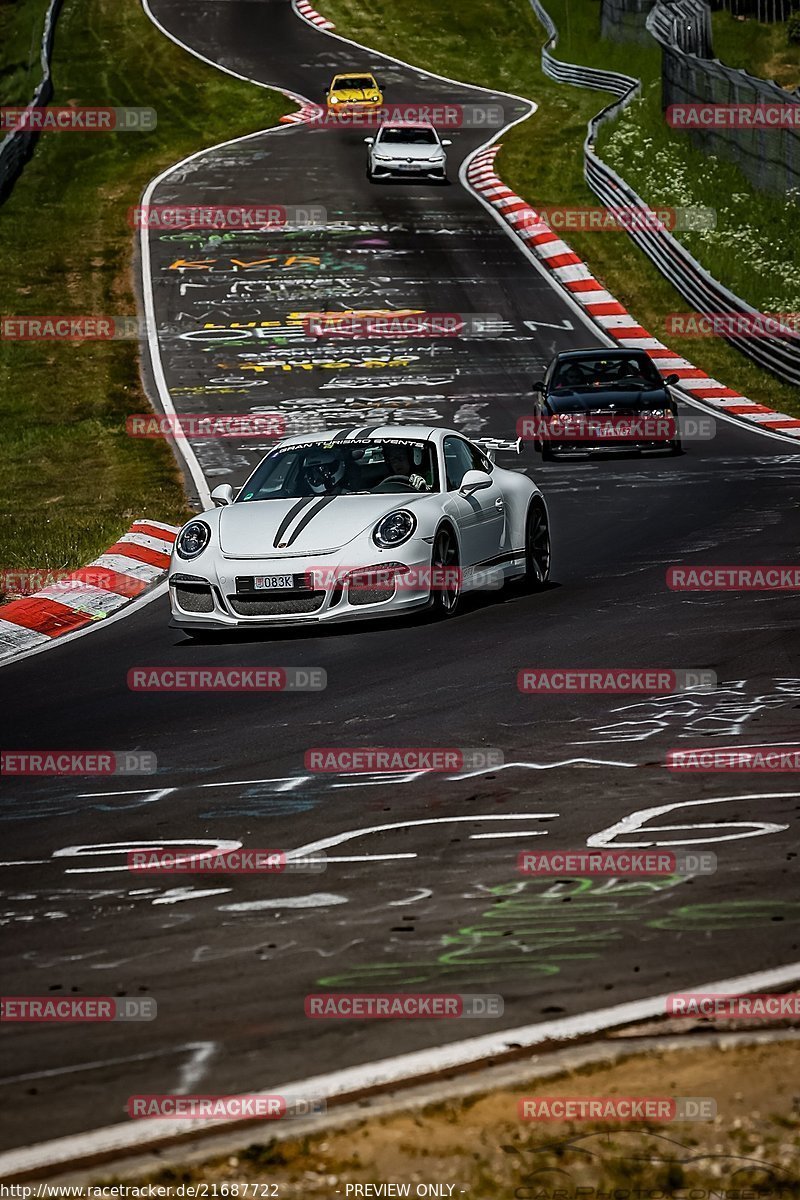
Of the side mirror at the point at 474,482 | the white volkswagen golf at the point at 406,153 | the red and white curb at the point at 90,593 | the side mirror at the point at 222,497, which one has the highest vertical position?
the white volkswagen golf at the point at 406,153

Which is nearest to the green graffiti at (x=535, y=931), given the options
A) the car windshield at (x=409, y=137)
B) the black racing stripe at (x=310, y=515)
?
the black racing stripe at (x=310, y=515)

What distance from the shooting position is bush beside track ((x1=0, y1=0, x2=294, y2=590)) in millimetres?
18844

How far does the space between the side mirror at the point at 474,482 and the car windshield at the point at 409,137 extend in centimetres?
3067

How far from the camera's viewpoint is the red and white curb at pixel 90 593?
42.2 feet

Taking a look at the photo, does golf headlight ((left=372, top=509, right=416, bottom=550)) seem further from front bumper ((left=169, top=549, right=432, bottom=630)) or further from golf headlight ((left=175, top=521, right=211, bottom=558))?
golf headlight ((left=175, top=521, right=211, bottom=558))

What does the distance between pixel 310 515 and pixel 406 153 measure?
31.1m

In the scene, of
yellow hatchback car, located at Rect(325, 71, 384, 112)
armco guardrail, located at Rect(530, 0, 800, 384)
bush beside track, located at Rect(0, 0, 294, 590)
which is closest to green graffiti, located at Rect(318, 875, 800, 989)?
bush beside track, located at Rect(0, 0, 294, 590)

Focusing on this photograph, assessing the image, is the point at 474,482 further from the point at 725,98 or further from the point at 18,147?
the point at 18,147

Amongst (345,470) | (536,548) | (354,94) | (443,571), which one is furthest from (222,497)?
(354,94)

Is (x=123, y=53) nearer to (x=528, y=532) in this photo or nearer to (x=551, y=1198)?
(x=528, y=532)

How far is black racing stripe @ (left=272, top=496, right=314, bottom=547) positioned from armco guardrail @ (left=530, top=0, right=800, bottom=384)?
50.5 ft

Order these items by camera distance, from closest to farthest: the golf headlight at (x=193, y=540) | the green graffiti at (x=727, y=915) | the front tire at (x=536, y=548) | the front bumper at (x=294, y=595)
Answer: the green graffiti at (x=727, y=915) → the front bumper at (x=294, y=595) → the golf headlight at (x=193, y=540) → the front tire at (x=536, y=548)

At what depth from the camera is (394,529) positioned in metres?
11.9

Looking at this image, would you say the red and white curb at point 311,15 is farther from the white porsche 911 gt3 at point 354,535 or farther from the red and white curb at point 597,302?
the white porsche 911 gt3 at point 354,535
